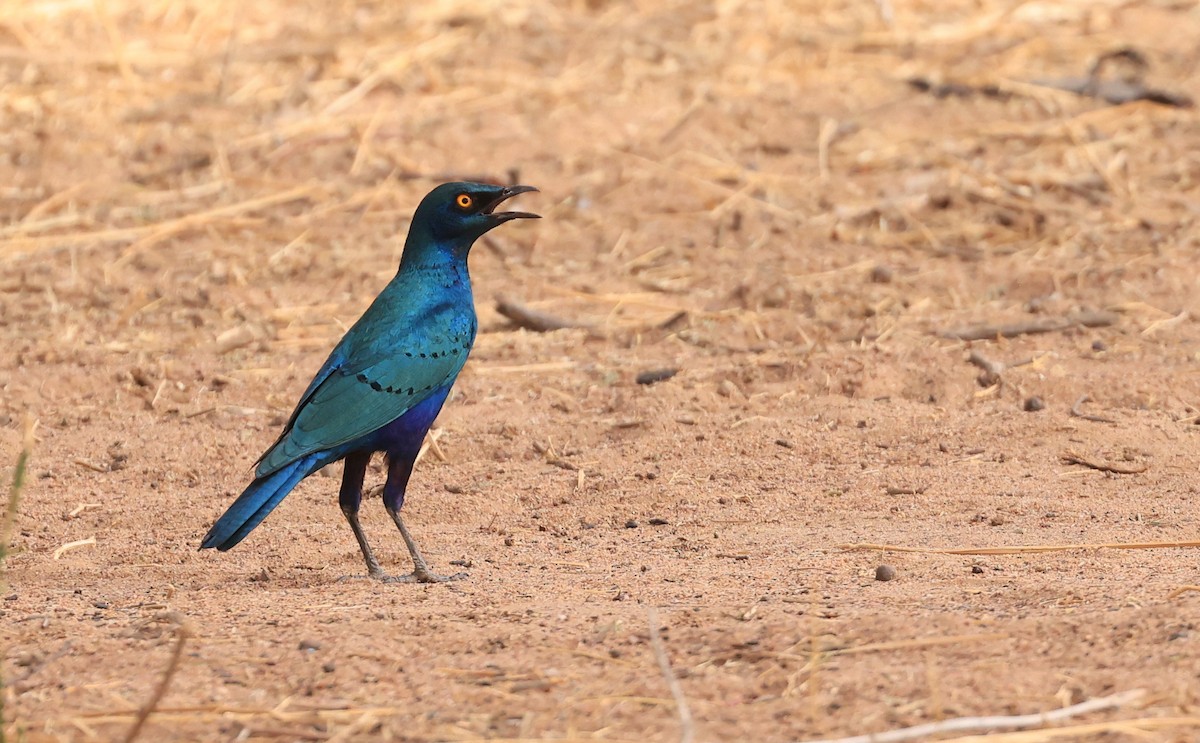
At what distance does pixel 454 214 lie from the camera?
19.7 feet

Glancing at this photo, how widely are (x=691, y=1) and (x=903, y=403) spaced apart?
23.9 feet

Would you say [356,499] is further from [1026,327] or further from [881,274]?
[881,274]

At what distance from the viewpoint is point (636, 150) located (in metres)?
10.7

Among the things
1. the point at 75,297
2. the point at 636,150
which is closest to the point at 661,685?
the point at 75,297

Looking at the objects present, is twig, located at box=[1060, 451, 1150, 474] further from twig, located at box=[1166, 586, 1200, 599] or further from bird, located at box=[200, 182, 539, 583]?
bird, located at box=[200, 182, 539, 583]

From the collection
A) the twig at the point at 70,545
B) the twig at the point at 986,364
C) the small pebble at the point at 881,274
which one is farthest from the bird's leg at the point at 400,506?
the small pebble at the point at 881,274

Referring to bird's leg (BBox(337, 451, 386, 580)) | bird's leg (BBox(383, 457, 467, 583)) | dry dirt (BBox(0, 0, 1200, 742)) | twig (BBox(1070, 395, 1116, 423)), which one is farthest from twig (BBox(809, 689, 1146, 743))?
twig (BBox(1070, 395, 1116, 423))

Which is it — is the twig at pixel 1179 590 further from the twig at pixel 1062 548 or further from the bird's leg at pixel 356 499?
the bird's leg at pixel 356 499

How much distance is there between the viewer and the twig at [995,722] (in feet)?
11.1

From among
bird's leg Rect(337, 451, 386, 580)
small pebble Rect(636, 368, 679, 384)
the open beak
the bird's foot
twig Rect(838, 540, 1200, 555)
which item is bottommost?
small pebble Rect(636, 368, 679, 384)

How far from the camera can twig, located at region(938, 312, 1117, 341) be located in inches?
301

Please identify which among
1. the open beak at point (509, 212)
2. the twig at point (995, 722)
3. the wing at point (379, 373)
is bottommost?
the twig at point (995, 722)

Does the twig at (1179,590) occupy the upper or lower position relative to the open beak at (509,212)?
lower

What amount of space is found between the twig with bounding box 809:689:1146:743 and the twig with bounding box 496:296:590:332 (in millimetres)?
4788
